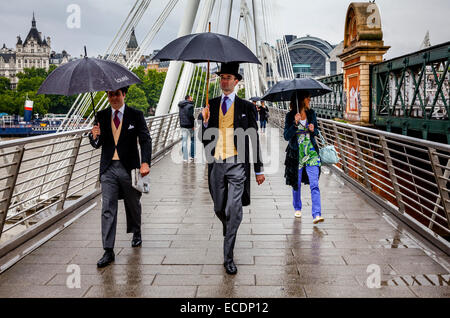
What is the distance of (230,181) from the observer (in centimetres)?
431

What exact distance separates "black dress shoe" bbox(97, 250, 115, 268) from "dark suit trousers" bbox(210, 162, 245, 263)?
1043mm

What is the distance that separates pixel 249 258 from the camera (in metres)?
4.66

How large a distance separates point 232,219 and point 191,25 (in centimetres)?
954

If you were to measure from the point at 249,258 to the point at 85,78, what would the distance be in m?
2.17

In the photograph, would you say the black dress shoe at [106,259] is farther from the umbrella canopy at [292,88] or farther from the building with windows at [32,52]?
the building with windows at [32,52]

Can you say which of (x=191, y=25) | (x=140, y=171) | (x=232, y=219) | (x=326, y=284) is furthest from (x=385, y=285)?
(x=191, y=25)

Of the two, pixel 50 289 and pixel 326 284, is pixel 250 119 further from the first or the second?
pixel 50 289

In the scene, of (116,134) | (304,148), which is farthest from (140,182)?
(304,148)

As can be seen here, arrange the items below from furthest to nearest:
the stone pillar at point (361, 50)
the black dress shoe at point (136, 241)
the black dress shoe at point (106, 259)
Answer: the stone pillar at point (361, 50)
the black dress shoe at point (136, 241)
the black dress shoe at point (106, 259)

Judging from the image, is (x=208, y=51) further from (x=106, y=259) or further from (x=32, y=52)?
(x=32, y=52)

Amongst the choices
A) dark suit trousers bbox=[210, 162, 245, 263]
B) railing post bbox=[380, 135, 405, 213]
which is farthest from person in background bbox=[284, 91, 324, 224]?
dark suit trousers bbox=[210, 162, 245, 263]

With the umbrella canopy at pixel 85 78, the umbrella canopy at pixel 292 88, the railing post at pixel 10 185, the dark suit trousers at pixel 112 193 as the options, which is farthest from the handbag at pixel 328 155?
the railing post at pixel 10 185

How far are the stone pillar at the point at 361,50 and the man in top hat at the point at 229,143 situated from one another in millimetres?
12812

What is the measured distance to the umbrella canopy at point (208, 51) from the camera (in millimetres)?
4122
